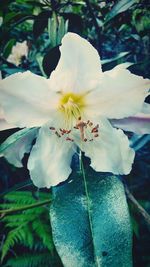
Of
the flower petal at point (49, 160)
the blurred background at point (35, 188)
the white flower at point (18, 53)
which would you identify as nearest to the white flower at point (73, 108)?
the flower petal at point (49, 160)

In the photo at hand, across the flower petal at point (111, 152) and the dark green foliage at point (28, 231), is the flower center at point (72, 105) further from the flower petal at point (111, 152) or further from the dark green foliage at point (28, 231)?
the dark green foliage at point (28, 231)

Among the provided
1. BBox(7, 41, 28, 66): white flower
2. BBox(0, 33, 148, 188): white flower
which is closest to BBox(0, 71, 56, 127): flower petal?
BBox(0, 33, 148, 188): white flower

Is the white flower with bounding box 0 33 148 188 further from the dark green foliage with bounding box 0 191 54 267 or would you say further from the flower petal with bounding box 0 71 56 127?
the dark green foliage with bounding box 0 191 54 267

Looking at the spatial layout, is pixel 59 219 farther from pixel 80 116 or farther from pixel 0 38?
pixel 0 38

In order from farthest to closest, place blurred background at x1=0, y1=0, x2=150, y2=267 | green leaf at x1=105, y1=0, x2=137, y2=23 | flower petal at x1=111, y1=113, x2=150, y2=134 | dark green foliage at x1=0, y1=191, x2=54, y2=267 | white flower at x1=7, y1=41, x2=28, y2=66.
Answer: dark green foliage at x1=0, y1=191, x2=54, y2=267
white flower at x1=7, y1=41, x2=28, y2=66
blurred background at x1=0, y1=0, x2=150, y2=267
green leaf at x1=105, y1=0, x2=137, y2=23
flower petal at x1=111, y1=113, x2=150, y2=134

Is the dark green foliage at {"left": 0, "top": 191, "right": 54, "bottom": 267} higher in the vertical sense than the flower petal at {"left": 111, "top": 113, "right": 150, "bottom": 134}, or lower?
lower

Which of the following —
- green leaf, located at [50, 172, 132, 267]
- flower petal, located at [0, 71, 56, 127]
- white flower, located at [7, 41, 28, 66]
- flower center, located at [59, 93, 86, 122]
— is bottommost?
green leaf, located at [50, 172, 132, 267]
